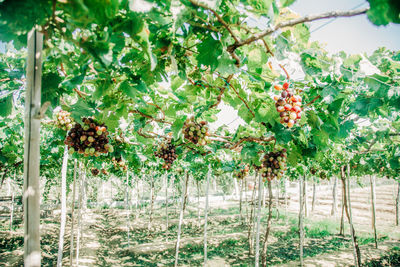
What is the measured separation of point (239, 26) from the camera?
3.62ft

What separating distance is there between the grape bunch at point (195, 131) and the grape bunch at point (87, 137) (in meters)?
0.84

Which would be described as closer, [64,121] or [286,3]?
[286,3]

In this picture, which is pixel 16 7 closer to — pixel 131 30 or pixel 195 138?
pixel 131 30

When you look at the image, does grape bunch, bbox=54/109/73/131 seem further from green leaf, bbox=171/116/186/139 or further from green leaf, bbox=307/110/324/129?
green leaf, bbox=307/110/324/129

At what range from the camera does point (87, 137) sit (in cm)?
189

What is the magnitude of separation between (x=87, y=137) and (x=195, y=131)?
1.06 metres

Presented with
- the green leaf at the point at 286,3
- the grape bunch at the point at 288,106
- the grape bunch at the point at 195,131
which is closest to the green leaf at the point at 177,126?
the grape bunch at the point at 195,131

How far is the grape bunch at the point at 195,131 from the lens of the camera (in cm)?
241

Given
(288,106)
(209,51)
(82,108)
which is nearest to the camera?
(209,51)

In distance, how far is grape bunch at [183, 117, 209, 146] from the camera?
2.41m

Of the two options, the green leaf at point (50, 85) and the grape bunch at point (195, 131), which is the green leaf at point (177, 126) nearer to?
the grape bunch at point (195, 131)

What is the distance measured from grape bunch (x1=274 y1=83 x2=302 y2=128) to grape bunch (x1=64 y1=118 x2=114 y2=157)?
4.86 feet

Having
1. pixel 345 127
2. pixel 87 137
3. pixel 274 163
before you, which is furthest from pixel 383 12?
pixel 274 163

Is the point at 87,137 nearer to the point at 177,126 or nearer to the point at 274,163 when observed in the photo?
the point at 177,126
